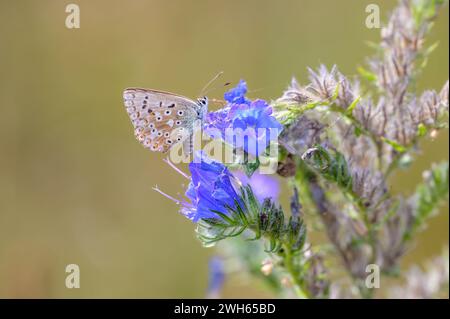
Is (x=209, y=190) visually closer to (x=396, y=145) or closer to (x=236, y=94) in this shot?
(x=236, y=94)

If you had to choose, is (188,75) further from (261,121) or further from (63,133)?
(261,121)

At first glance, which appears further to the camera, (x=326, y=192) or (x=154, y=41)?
(x=154, y=41)

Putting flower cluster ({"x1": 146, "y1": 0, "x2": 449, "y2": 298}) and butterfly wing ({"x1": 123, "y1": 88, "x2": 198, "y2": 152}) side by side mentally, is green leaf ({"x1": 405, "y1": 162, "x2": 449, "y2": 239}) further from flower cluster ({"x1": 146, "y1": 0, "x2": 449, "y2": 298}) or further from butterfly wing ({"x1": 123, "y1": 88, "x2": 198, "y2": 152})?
butterfly wing ({"x1": 123, "y1": 88, "x2": 198, "y2": 152})

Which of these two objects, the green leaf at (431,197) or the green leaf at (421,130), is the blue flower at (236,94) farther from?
the green leaf at (431,197)

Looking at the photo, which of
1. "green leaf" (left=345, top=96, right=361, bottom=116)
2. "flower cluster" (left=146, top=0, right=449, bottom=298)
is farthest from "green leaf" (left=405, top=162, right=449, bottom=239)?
"green leaf" (left=345, top=96, right=361, bottom=116)

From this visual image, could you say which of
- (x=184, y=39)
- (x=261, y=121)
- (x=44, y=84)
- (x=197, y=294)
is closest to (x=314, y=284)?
(x=261, y=121)
